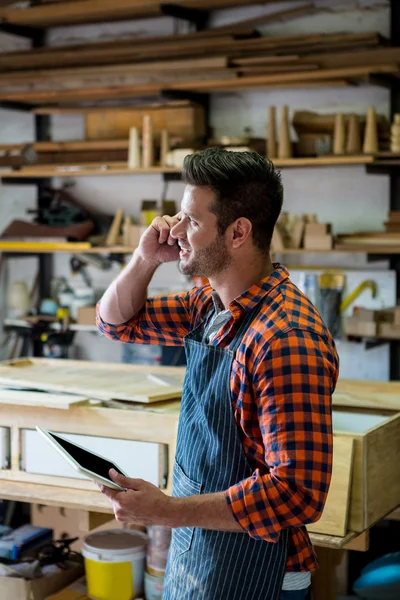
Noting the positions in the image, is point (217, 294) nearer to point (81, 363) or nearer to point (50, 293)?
point (81, 363)

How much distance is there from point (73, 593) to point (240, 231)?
1.74 m

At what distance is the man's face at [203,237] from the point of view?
1.72 meters

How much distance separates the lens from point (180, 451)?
1857 millimetres

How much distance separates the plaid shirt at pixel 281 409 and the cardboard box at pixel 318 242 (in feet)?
10.4

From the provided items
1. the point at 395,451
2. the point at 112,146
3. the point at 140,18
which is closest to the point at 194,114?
the point at 112,146

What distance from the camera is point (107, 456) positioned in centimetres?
260

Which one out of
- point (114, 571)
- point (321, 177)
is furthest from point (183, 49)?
point (114, 571)

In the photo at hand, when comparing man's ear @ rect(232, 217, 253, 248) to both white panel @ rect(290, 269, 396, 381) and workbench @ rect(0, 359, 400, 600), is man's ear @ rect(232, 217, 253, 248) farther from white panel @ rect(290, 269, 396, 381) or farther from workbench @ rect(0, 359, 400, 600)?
white panel @ rect(290, 269, 396, 381)

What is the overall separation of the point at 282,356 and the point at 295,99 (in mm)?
4085

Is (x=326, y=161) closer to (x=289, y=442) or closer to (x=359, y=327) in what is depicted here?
(x=359, y=327)

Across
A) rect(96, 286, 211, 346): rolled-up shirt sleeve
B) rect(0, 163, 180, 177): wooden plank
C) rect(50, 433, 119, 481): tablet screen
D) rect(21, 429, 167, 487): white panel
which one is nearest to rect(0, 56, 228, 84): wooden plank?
rect(0, 163, 180, 177): wooden plank

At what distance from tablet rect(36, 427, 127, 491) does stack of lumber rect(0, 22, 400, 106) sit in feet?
11.8

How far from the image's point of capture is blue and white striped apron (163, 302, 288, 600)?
1710 mm

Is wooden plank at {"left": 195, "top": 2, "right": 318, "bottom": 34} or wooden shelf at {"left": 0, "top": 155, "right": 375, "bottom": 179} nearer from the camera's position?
wooden shelf at {"left": 0, "top": 155, "right": 375, "bottom": 179}
